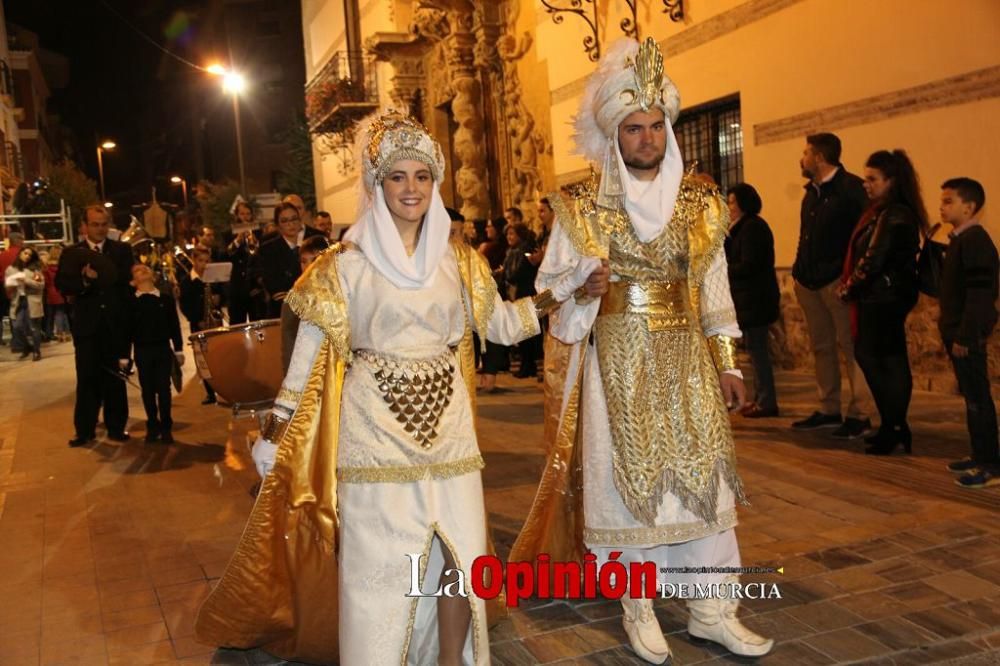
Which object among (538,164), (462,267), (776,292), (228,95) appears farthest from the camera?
(228,95)

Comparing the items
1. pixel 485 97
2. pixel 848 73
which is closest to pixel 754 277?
pixel 848 73

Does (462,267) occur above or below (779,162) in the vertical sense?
below

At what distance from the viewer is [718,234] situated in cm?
371

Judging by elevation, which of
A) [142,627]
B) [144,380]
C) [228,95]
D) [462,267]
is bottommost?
[142,627]

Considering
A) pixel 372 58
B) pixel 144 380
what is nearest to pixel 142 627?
pixel 144 380

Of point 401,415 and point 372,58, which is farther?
point 372,58

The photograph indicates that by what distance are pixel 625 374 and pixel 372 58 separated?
1972 cm

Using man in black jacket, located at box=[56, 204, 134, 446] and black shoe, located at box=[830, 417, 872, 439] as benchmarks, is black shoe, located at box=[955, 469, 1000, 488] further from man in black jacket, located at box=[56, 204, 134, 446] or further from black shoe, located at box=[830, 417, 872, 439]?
A: man in black jacket, located at box=[56, 204, 134, 446]

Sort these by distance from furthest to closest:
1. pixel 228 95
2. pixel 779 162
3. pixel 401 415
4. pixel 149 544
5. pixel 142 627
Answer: pixel 228 95
pixel 779 162
pixel 149 544
pixel 142 627
pixel 401 415

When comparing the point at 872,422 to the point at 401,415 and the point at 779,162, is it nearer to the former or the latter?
the point at 779,162

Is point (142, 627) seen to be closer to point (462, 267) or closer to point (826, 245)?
point (462, 267)

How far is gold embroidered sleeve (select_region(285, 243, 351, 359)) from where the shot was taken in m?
3.15

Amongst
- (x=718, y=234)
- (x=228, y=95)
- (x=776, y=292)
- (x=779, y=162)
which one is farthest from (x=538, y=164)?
(x=228, y=95)

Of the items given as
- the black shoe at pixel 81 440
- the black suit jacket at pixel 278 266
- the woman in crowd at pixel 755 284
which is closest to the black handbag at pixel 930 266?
the woman in crowd at pixel 755 284
